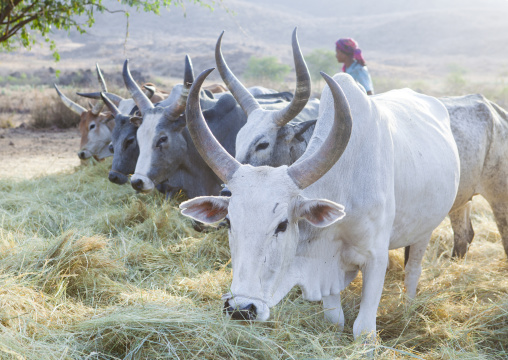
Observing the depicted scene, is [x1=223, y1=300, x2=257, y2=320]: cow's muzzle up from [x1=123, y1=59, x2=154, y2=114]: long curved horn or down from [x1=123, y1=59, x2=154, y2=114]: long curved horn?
down

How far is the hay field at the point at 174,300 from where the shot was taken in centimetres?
266

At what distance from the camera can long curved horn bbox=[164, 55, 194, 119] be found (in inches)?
205

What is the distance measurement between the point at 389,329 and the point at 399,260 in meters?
1.39

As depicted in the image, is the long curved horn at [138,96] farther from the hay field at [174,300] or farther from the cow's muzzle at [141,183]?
the hay field at [174,300]

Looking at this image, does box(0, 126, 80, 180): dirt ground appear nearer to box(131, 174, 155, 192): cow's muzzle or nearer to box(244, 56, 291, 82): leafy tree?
box(131, 174, 155, 192): cow's muzzle

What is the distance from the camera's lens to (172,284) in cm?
391

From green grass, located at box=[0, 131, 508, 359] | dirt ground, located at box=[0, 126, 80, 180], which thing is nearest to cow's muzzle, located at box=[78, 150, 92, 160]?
dirt ground, located at box=[0, 126, 80, 180]

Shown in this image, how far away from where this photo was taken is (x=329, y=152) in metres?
2.59

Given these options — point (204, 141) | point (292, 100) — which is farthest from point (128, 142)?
point (204, 141)

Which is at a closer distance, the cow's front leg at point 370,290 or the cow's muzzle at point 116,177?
the cow's front leg at point 370,290

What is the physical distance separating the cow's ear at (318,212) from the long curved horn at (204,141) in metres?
0.39

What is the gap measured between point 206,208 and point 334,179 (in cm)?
73

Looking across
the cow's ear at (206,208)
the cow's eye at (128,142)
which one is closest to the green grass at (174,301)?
the cow's ear at (206,208)

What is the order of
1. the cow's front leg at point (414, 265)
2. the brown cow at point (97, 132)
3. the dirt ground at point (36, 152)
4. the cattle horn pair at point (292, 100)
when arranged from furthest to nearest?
the dirt ground at point (36, 152) < the brown cow at point (97, 132) < the cow's front leg at point (414, 265) < the cattle horn pair at point (292, 100)
